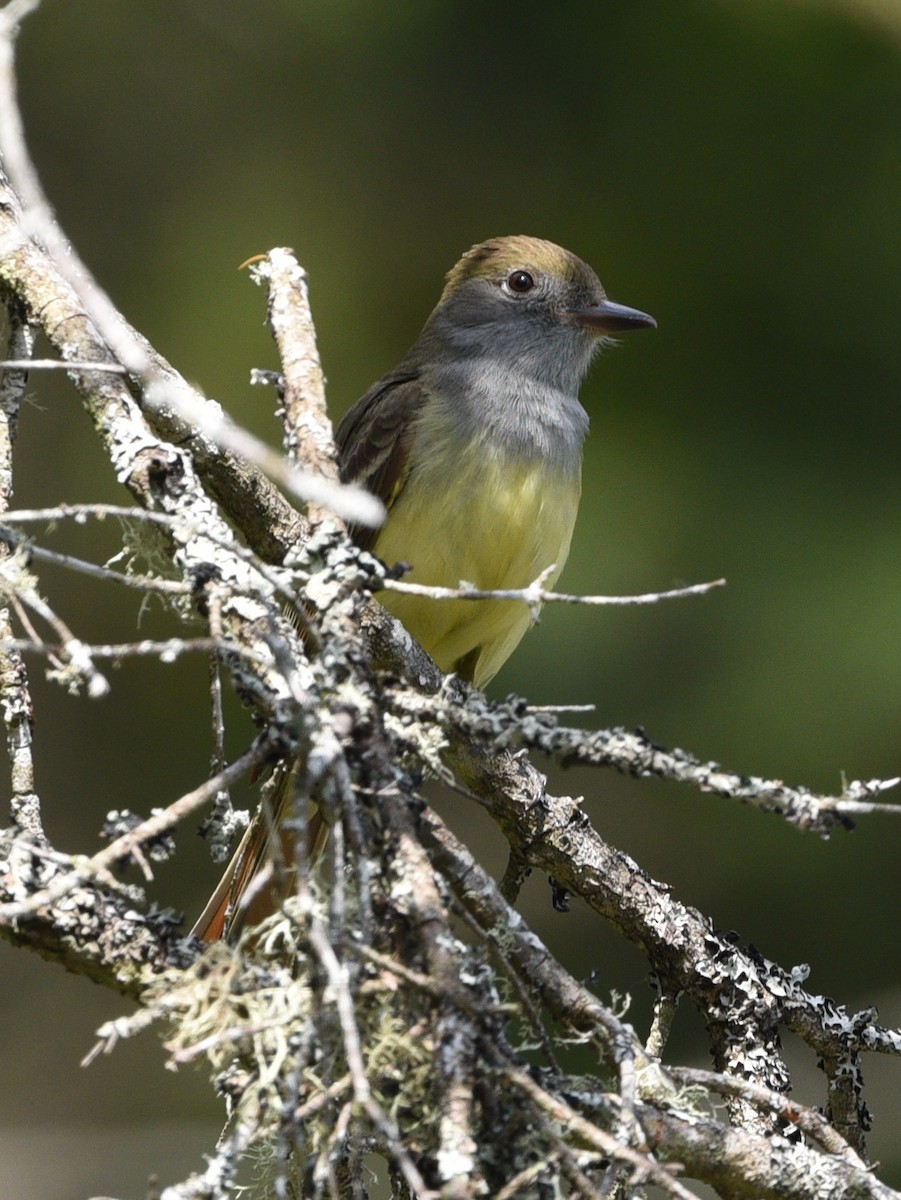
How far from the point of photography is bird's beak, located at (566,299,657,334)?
505cm

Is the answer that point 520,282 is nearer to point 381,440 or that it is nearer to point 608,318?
point 608,318

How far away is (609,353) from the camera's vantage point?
670 cm

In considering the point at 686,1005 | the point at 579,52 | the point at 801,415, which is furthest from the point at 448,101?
the point at 686,1005

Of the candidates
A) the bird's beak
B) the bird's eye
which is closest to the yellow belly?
the bird's beak

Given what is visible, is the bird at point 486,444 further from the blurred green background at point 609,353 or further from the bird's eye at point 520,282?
the blurred green background at point 609,353

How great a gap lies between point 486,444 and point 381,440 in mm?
327

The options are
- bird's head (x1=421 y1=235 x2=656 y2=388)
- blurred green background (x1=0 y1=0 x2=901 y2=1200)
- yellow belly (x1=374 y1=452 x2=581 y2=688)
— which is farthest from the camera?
blurred green background (x1=0 y1=0 x2=901 y2=1200)

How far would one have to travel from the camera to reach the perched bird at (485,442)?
4.18 m

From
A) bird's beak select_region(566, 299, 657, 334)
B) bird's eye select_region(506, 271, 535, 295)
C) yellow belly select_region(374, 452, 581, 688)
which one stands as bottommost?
yellow belly select_region(374, 452, 581, 688)

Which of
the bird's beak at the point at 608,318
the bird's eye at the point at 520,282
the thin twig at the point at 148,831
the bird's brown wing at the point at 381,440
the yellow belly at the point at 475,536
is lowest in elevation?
the thin twig at the point at 148,831

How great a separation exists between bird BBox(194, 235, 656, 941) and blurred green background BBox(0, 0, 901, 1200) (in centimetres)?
105

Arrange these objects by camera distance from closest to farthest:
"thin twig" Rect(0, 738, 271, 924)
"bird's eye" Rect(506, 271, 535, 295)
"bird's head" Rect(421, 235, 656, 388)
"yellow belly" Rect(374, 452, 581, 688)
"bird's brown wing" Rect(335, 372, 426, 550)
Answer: "thin twig" Rect(0, 738, 271, 924)
"yellow belly" Rect(374, 452, 581, 688)
"bird's brown wing" Rect(335, 372, 426, 550)
"bird's head" Rect(421, 235, 656, 388)
"bird's eye" Rect(506, 271, 535, 295)

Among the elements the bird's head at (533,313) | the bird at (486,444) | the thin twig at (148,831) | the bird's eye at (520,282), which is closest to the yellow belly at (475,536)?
the bird at (486,444)

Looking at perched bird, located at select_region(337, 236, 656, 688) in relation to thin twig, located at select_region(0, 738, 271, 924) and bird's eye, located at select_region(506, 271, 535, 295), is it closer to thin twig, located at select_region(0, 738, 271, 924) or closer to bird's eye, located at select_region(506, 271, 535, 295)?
bird's eye, located at select_region(506, 271, 535, 295)
